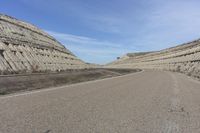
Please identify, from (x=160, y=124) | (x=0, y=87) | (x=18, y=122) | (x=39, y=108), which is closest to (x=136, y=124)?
(x=160, y=124)

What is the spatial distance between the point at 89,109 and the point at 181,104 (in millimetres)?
3874

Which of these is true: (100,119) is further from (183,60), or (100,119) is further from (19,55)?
(183,60)

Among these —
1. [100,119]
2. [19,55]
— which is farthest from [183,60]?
[100,119]

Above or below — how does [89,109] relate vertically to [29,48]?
below

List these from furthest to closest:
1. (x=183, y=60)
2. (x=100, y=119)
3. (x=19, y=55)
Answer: (x=183, y=60), (x=19, y=55), (x=100, y=119)

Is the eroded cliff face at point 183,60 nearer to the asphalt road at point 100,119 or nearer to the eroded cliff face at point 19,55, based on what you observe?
the eroded cliff face at point 19,55

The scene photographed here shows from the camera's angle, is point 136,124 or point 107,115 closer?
point 136,124

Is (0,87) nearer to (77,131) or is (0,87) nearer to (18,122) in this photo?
(18,122)

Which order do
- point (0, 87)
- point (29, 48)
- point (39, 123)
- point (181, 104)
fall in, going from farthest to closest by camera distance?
point (29, 48) < point (0, 87) < point (181, 104) < point (39, 123)

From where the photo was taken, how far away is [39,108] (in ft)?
32.5

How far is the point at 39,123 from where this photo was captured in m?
7.44

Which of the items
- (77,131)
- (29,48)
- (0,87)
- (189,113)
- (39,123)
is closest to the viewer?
(77,131)

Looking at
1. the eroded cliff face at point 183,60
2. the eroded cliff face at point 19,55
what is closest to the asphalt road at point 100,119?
the eroded cliff face at point 19,55

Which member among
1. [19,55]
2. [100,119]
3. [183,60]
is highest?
[19,55]
